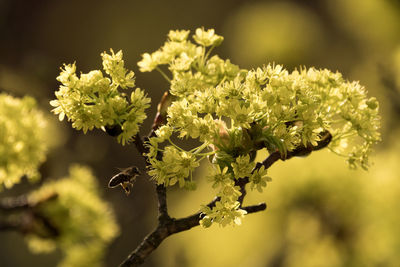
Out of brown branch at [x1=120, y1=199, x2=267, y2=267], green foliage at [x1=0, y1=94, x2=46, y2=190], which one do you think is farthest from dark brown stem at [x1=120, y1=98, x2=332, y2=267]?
green foliage at [x1=0, y1=94, x2=46, y2=190]

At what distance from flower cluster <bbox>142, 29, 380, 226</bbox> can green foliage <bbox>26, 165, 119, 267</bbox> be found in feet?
3.27

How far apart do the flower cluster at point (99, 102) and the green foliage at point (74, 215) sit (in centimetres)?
100

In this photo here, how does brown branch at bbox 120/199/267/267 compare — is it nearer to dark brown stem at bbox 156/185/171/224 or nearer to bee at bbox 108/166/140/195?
dark brown stem at bbox 156/185/171/224

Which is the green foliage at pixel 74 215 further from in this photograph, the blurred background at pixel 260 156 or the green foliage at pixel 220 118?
the green foliage at pixel 220 118

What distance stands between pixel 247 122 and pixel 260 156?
Result: 3137 mm

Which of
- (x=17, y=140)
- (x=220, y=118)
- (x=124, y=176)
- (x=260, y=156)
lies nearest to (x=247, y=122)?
(x=220, y=118)

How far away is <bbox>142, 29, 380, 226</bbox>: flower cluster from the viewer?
92cm

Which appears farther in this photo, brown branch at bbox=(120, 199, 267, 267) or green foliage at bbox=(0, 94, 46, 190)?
green foliage at bbox=(0, 94, 46, 190)

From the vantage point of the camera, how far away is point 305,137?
0.96m

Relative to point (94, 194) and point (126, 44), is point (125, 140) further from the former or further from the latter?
point (126, 44)

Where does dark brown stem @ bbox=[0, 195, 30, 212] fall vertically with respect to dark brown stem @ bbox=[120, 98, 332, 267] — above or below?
above

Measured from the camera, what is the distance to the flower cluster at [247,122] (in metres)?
0.92

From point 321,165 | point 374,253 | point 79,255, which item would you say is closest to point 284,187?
point 321,165

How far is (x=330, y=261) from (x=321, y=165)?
2.10 ft
